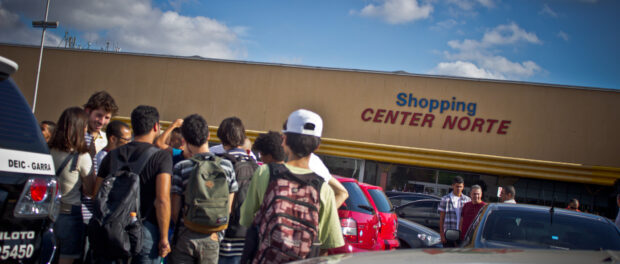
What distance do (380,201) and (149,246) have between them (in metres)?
3.79

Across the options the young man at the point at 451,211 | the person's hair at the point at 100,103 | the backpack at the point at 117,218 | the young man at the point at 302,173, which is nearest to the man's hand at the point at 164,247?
the backpack at the point at 117,218

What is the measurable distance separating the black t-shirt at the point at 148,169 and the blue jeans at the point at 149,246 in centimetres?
5

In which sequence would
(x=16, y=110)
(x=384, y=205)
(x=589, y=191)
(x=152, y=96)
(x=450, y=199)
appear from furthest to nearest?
(x=152, y=96), (x=589, y=191), (x=450, y=199), (x=384, y=205), (x=16, y=110)

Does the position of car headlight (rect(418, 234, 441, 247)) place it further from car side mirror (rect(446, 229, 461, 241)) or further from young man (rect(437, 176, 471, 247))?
car side mirror (rect(446, 229, 461, 241))

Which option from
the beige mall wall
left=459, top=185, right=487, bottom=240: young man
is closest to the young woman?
left=459, top=185, right=487, bottom=240: young man

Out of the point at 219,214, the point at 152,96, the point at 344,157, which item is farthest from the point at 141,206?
the point at 152,96

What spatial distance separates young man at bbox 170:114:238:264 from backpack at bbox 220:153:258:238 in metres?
0.18

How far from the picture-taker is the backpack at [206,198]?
341cm

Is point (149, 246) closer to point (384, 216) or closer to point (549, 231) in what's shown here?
point (384, 216)

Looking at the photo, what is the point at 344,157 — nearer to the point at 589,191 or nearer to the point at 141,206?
the point at 589,191

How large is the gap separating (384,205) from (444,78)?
13.4 metres

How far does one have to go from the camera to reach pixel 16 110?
2.72 m

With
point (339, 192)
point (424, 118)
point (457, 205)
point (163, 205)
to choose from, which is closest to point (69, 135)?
point (163, 205)

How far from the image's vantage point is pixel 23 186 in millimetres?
2576
